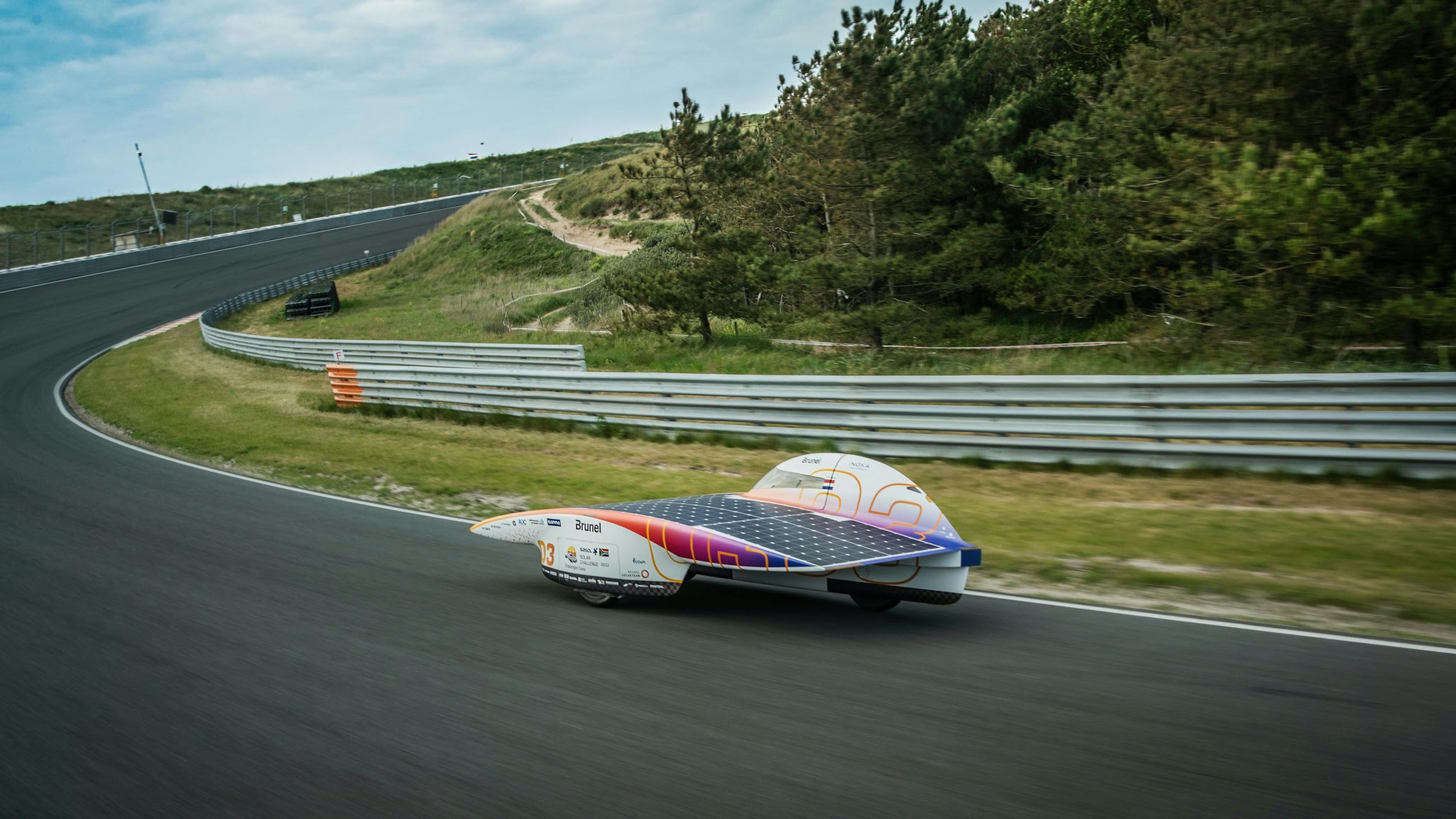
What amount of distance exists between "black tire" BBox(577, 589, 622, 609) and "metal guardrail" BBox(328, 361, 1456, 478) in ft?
20.9

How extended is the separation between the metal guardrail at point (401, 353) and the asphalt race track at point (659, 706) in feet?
33.7

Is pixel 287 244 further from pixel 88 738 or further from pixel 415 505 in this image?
pixel 88 738

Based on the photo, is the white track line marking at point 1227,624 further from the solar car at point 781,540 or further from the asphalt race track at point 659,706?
the solar car at point 781,540

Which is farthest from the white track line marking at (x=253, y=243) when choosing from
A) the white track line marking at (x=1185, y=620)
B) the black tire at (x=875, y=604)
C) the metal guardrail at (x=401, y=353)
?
the black tire at (x=875, y=604)

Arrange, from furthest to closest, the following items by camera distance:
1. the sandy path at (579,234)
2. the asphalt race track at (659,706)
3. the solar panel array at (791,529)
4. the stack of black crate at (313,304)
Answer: the sandy path at (579,234) < the stack of black crate at (313,304) < the solar panel array at (791,529) < the asphalt race track at (659,706)

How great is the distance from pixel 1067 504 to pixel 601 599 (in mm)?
5438

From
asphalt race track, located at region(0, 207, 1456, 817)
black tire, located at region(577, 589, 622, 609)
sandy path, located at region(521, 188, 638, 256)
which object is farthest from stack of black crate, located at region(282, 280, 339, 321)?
black tire, located at region(577, 589, 622, 609)

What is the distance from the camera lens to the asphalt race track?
372 centimetres

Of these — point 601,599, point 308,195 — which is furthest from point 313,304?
point 308,195

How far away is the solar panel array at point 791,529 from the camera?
18.0 ft

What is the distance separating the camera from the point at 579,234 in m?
50.5

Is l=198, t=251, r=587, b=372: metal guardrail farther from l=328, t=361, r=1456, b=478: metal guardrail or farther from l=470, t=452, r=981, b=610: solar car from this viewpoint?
l=470, t=452, r=981, b=610: solar car

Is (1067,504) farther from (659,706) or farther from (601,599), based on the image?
(659,706)

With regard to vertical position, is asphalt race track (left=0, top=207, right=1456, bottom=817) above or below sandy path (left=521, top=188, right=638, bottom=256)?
below
